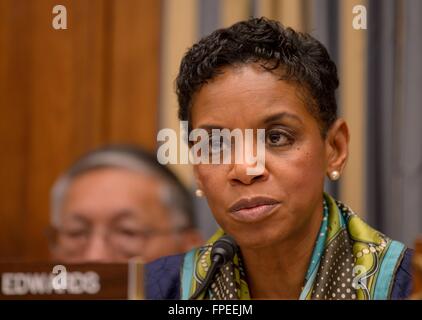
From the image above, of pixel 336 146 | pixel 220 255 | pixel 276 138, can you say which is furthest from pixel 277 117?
pixel 220 255

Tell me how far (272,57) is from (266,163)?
180 mm

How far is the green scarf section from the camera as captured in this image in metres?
1.00

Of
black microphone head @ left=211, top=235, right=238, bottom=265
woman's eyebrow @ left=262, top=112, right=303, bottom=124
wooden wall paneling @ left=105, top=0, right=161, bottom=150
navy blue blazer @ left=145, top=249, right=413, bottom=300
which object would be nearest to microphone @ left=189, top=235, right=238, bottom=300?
black microphone head @ left=211, top=235, right=238, bottom=265

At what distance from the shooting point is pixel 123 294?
2.93 ft

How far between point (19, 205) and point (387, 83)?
92cm

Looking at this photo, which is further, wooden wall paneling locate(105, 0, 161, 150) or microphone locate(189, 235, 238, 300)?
wooden wall paneling locate(105, 0, 161, 150)

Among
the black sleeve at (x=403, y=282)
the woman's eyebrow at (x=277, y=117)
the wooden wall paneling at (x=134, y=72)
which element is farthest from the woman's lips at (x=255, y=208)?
the wooden wall paneling at (x=134, y=72)

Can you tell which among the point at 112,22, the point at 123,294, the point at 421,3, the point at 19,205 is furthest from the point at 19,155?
the point at 421,3

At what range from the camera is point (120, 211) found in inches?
51.1

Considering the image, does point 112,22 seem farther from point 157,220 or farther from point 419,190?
point 419,190

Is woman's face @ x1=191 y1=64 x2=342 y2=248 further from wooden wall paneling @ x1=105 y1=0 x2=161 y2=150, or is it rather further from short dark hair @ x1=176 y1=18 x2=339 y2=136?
wooden wall paneling @ x1=105 y1=0 x2=161 y2=150

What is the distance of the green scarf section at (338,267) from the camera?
1.00 meters

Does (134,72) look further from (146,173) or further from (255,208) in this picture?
(255,208)

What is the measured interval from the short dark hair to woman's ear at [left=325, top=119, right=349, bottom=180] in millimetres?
27
